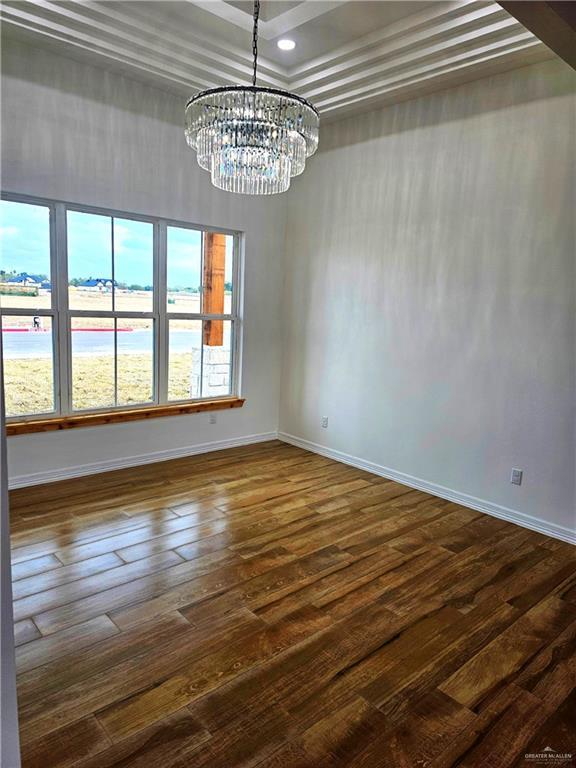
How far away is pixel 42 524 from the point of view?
326cm

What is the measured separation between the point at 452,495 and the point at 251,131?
3.05m

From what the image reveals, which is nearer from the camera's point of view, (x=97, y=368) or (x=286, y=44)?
(x=286, y=44)

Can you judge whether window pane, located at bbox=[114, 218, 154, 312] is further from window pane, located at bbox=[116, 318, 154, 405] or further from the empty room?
window pane, located at bbox=[116, 318, 154, 405]

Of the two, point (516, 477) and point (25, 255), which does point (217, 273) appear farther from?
point (516, 477)

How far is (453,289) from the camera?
389cm

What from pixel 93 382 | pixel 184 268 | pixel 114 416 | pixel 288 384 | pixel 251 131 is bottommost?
pixel 114 416

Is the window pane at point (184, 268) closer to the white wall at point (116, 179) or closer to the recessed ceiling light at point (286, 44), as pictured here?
the white wall at point (116, 179)

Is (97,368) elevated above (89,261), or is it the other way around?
(89,261)

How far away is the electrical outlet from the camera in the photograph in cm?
359

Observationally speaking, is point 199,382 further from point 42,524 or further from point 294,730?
point 294,730

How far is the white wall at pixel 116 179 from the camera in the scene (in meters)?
3.54

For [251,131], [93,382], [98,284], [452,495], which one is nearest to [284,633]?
[452,495]

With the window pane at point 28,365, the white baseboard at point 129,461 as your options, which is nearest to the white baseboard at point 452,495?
the white baseboard at point 129,461

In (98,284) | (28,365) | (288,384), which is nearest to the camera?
(28,365)
